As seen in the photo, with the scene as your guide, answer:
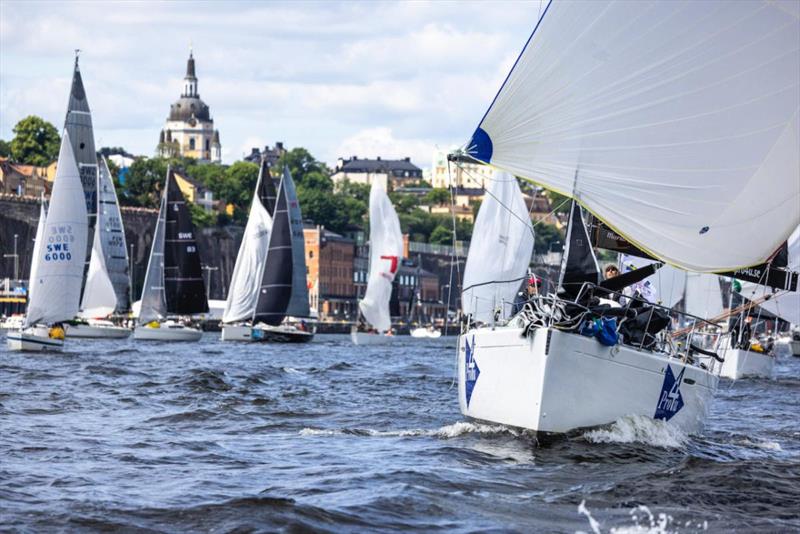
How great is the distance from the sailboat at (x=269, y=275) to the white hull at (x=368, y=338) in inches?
121

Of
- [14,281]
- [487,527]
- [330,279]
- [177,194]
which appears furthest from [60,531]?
[330,279]

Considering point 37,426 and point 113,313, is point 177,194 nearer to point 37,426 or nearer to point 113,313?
point 113,313

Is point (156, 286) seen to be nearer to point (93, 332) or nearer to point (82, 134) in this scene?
point (93, 332)

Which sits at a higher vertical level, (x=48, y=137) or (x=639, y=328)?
(x=48, y=137)

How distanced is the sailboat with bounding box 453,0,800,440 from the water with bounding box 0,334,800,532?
1.01 metres

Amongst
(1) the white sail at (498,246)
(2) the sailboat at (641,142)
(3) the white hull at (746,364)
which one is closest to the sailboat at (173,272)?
(1) the white sail at (498,246)

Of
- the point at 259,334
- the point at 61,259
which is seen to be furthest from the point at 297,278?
the point at 61,259

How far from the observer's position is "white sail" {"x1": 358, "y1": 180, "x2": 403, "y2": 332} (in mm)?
69062

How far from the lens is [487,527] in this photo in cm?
1144

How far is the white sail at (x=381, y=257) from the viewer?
227 feet

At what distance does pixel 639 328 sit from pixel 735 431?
470cm

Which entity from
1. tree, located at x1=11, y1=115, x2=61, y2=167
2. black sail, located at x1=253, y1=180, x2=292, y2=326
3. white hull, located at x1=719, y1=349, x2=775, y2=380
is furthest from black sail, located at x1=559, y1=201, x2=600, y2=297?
tree, located at x1=11, y1=115, x2=61, y2=167

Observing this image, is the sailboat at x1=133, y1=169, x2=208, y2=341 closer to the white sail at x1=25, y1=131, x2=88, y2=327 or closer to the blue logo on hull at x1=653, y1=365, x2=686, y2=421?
the white sail at x1=25, y1=131, x2=88, y2=327

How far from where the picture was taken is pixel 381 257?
2721 inches
